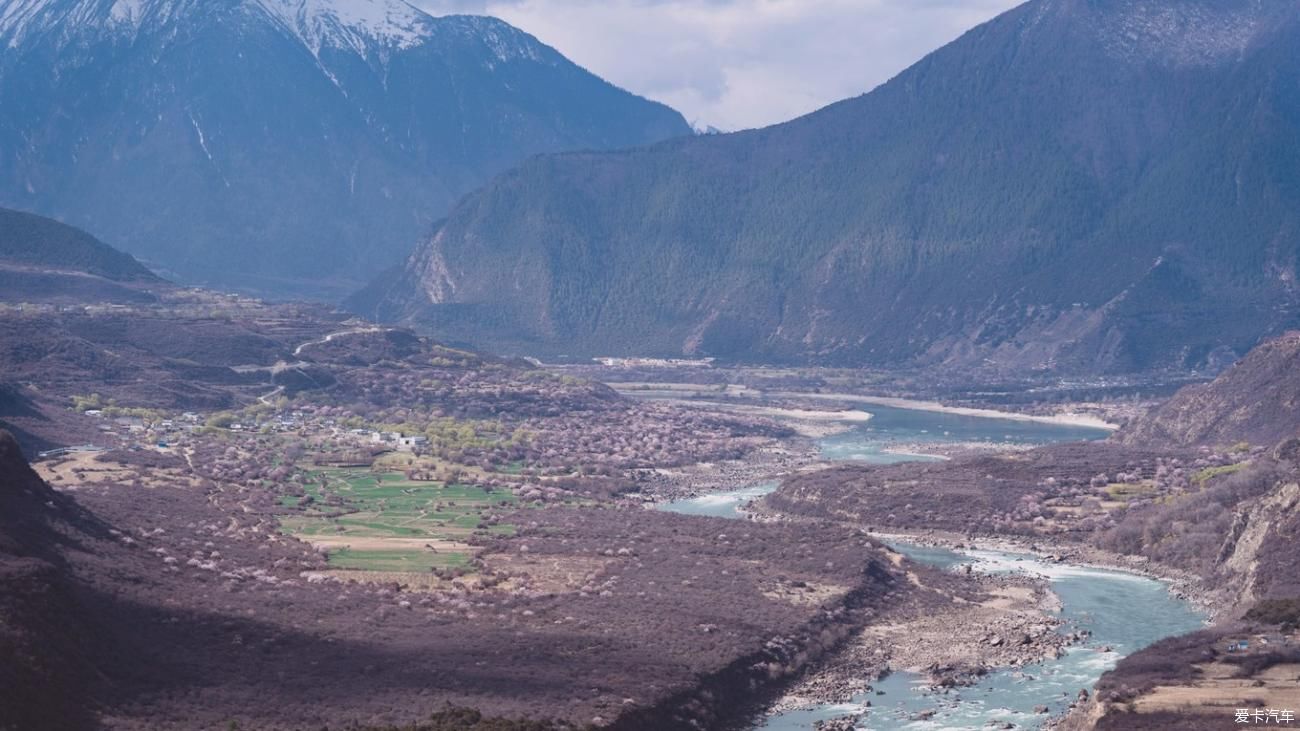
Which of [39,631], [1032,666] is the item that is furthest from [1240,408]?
[39,631]

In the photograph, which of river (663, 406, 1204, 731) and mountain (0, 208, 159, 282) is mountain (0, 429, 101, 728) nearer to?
river (663, 406, 1204, 731)

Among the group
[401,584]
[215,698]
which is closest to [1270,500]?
[401,584]

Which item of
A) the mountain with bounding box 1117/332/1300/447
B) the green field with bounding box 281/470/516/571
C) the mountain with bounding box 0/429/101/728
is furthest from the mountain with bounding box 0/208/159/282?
the mountain with bounding box 0/429/101/728

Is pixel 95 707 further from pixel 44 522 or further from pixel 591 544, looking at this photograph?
pixel 591 544

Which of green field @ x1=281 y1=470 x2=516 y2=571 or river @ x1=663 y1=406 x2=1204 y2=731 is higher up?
green field @ x1=281 y1=470 x2=516 y2=571

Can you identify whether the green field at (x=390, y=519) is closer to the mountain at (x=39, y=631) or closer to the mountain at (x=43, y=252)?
the mountain at (x=39, y=631)
